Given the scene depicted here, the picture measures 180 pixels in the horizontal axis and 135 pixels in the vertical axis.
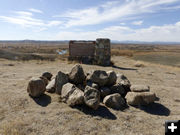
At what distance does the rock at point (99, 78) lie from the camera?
22.5 feet

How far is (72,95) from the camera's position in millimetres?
6016

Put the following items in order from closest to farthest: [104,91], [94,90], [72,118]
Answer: [72,118], [94,90], [104,91]

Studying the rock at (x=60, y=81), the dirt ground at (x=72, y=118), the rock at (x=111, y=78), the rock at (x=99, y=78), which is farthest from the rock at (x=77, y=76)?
the rock at (x=111, y=78)

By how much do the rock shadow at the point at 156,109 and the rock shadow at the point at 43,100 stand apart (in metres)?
4.00

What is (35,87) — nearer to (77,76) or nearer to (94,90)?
(77,76)

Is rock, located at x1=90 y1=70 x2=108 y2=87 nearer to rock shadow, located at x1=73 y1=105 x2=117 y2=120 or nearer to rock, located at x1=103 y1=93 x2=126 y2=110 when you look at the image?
rock, located at x1=103 y1=93 x2=126 y2=110

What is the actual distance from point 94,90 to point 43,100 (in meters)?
2.38

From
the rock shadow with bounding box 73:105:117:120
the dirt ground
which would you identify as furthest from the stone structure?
the rock shadow with bounding box 73:105:117:120

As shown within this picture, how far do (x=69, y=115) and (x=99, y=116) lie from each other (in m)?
1.10

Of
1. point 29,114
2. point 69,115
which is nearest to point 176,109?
point 69,115

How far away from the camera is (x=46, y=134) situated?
4.30 metres

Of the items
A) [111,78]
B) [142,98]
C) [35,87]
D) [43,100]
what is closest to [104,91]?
[111,78]

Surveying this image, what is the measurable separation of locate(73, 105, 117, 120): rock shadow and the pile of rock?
18 centimetres

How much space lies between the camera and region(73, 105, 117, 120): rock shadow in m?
5.40
